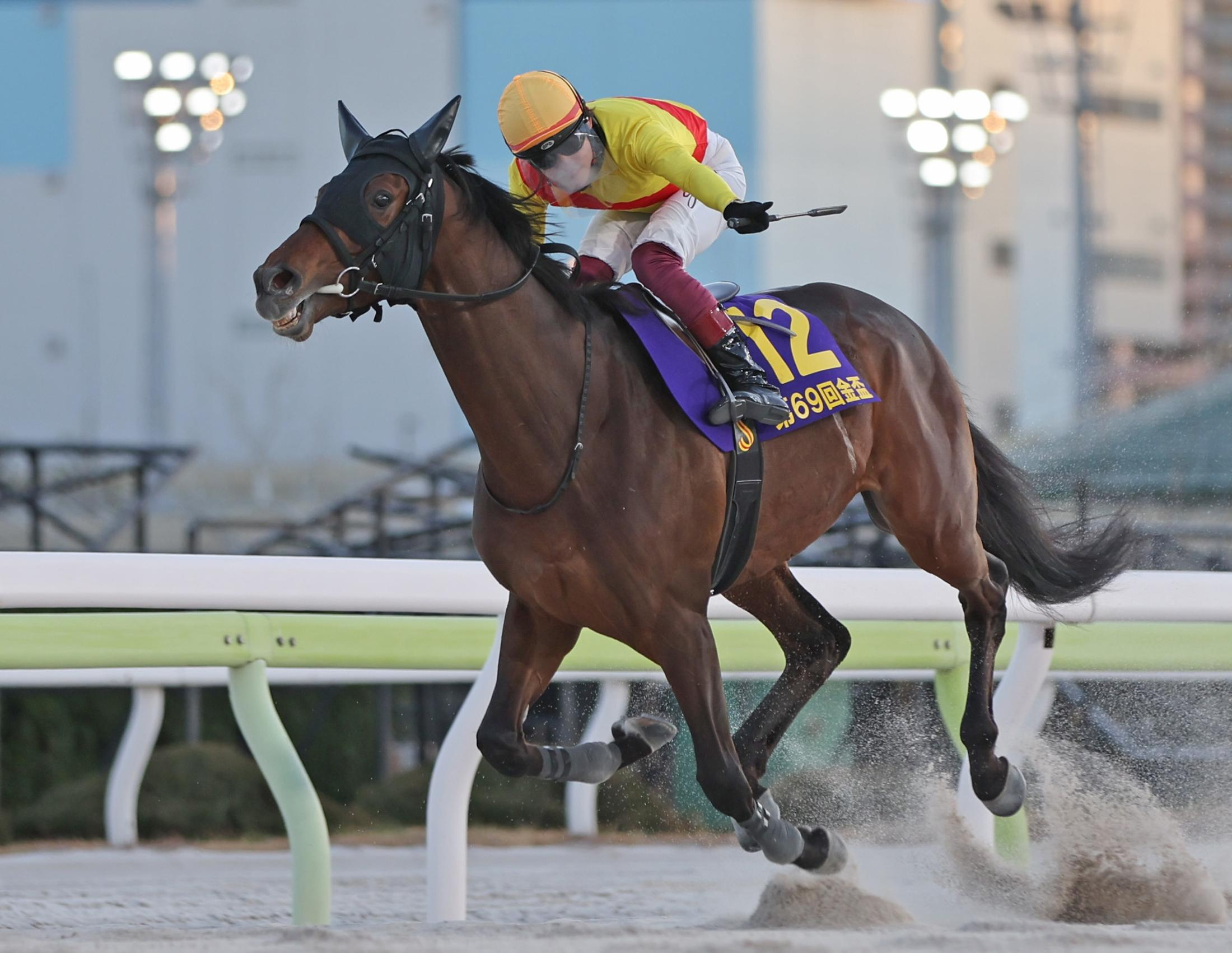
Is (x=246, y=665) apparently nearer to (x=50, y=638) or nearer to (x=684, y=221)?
(x=50, y=638)

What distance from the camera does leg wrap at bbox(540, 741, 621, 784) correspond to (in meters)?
3.96

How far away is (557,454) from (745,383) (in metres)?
0.52

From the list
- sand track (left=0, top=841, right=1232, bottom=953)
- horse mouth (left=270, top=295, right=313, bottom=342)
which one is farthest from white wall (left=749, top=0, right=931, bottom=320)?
horse mouth (left=270, top=295, right=313, bottom=342)

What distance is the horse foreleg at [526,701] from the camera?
3.87 metres

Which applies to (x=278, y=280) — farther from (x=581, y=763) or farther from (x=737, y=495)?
(x=581, y=763)

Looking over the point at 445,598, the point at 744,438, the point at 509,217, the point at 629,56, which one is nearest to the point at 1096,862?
the point at 744,438

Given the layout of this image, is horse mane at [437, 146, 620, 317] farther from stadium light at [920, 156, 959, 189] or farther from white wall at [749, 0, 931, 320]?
white wall at [749, 0, 931, 320]

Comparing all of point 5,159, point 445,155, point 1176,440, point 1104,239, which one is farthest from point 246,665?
point 1104,239

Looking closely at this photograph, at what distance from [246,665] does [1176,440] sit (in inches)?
392

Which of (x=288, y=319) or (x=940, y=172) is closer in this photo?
(x=288, y=319)

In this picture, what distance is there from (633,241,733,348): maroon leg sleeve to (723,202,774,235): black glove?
0.25 m

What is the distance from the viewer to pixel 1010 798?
459 cm

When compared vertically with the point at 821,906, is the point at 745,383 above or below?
above

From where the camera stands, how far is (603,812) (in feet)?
22.6
